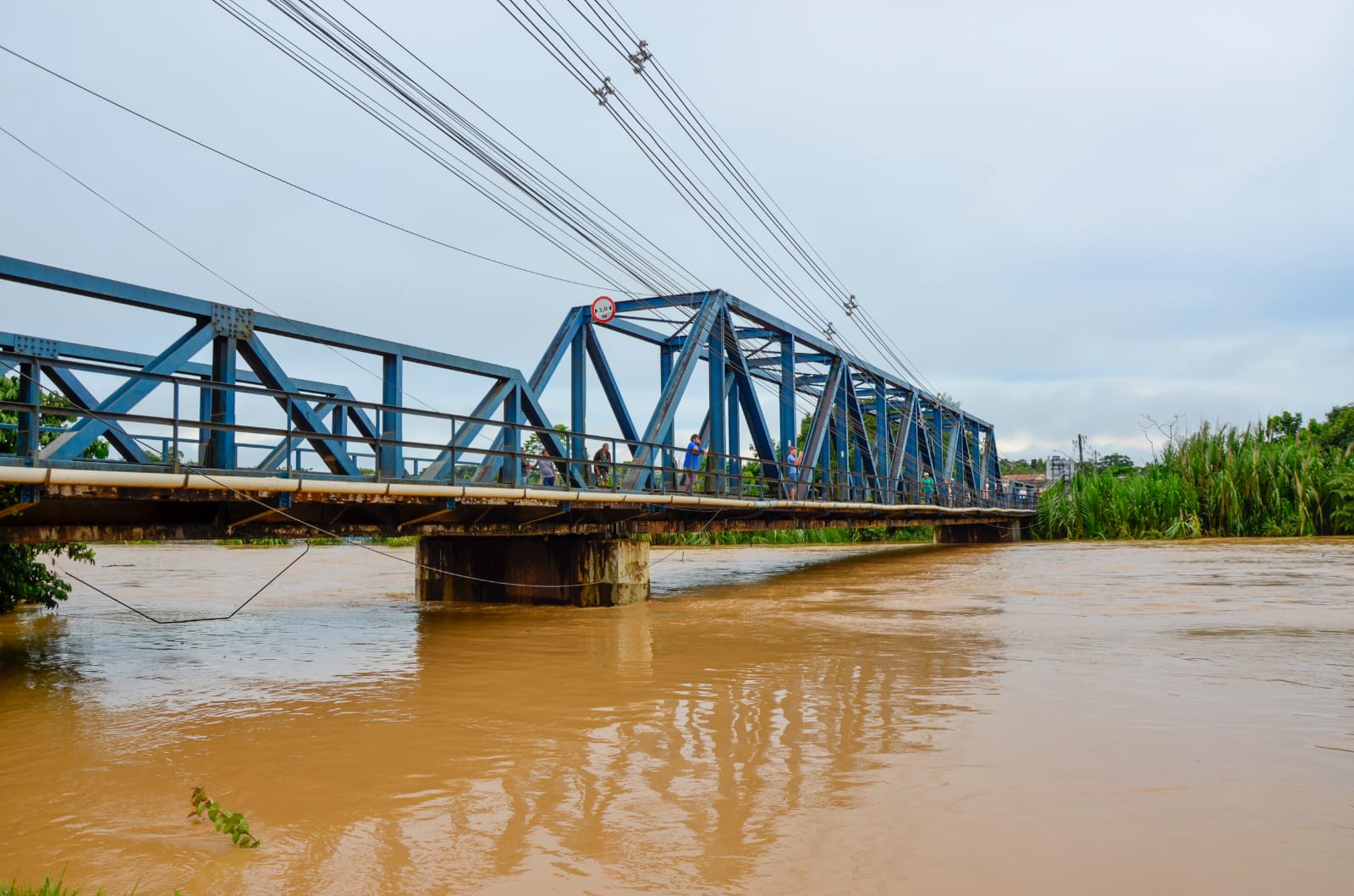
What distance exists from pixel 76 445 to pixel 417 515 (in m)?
5.41

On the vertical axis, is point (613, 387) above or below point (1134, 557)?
above

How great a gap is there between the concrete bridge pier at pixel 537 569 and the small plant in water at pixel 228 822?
483 inches

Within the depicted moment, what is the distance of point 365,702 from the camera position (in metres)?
8.88

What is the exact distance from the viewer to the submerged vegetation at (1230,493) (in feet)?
116

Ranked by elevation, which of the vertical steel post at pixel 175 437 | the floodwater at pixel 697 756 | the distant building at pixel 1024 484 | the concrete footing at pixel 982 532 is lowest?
the floodwater at pixel 697 756

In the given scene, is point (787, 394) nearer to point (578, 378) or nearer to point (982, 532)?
point (578, 378)

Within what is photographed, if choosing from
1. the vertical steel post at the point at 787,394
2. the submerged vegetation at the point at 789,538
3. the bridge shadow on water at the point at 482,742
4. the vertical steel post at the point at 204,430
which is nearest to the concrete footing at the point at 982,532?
the submerged vegetation at the point at 789,538

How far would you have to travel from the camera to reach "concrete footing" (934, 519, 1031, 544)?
48406 mm

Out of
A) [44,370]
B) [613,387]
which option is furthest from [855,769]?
[613,387]

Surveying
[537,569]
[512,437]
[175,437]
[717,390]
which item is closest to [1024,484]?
[717,390]

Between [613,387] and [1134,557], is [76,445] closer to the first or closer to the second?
[613,387]

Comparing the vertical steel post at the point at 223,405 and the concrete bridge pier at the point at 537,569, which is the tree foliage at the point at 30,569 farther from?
the concrete bridge pier at the point at 537,569

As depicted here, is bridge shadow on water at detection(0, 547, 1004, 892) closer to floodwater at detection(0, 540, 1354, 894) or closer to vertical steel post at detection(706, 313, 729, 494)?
floodwater at detection(0, 540, 1354, 894)

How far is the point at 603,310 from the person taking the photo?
22141 mm
